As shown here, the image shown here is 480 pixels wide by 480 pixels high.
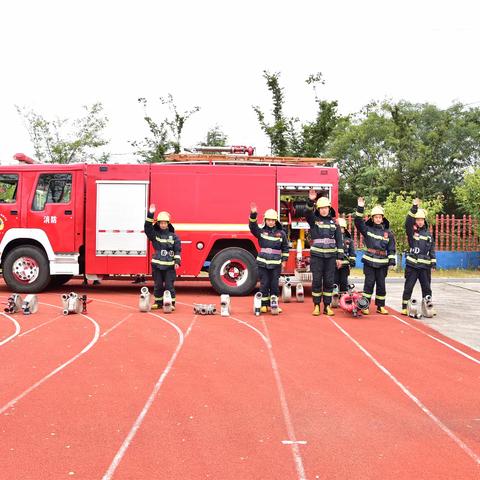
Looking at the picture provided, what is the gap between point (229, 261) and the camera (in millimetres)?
12898

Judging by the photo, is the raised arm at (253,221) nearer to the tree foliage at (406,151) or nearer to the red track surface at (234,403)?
the red track surface at (234,403)

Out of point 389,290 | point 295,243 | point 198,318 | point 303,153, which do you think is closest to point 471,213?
point 303,153

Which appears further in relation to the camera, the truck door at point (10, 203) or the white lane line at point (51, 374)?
the truck door at point (10, 203)

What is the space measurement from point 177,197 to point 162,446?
355 inches

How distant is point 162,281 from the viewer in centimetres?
1123

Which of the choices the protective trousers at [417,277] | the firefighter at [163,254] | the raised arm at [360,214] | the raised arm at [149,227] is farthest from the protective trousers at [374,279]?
the raised arm at [149,227]

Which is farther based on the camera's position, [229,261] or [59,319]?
[229,261]

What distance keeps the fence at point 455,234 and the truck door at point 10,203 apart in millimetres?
12994

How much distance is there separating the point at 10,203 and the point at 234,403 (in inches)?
374

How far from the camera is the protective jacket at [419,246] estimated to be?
35.4ft

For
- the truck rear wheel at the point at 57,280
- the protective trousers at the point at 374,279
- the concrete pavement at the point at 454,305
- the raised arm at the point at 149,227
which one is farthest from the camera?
the truck rear wheel at the point at 57,280

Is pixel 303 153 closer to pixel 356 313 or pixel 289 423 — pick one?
pixel 356 313

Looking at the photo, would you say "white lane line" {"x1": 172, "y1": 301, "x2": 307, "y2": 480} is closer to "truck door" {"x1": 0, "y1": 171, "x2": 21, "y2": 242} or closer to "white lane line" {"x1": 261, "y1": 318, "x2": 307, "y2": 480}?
"white lane line" {"x1": 261, "y1": 318, "x2": 307, "y2": 480}

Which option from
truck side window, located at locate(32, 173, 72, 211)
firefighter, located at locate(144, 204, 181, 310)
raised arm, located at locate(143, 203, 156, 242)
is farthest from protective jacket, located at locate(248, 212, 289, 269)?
truck side window, located at locate(32, 173, 72, 211)
